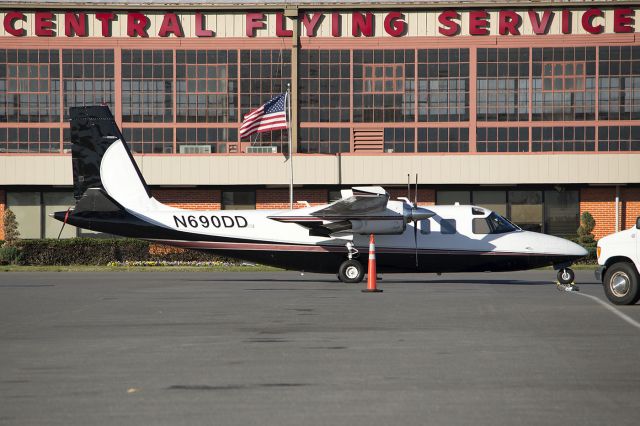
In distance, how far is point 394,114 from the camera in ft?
170

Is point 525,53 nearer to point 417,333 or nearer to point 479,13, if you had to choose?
point 479,13

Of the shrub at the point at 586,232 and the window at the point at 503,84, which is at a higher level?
the window at the point at 503,84

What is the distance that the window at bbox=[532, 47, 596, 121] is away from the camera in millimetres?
50844

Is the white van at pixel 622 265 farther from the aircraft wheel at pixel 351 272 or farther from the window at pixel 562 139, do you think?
the window at pixel 562 139

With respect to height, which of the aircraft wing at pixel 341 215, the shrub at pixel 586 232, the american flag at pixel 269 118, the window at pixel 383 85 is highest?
the window at pixel 383 85

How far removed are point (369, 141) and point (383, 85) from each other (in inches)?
121

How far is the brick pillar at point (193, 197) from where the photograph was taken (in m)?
50.9

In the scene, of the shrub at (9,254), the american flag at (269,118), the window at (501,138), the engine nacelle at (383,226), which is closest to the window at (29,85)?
the shrub at (9,254)

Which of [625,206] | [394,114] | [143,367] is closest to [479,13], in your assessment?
[394,114]

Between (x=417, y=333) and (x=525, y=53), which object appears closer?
(x=417, y=333)

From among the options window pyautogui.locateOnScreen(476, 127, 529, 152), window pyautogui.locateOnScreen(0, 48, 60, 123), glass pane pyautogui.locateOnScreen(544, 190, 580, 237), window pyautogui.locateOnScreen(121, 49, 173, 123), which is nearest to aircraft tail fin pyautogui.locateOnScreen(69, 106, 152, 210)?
window pyautogui.locateOnScreen(121, 49, 173, 123)

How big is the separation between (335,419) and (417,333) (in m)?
6.50

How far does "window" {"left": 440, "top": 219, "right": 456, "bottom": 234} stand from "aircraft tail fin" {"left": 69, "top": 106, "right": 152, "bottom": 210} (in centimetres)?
901

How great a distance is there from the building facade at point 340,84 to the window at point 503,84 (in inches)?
2.9
